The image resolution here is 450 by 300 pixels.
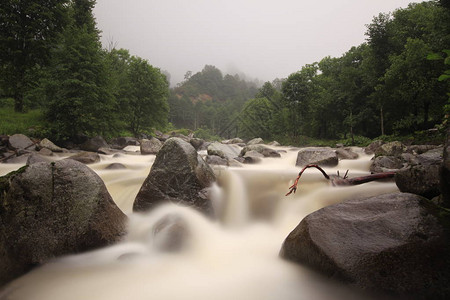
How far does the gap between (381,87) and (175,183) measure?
24.5 m

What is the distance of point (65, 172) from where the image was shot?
380 centimetres

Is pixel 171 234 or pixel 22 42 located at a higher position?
pixel 22 42

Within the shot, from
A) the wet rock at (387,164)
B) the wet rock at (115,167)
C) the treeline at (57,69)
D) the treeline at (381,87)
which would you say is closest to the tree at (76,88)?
the treeline at (57,69)

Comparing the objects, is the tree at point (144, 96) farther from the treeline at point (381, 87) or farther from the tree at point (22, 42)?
the treeline at point (381, 87)

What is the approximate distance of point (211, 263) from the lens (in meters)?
3.72

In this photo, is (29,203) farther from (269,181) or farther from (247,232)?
(269,181)

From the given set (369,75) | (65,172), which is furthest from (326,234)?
(369,75)

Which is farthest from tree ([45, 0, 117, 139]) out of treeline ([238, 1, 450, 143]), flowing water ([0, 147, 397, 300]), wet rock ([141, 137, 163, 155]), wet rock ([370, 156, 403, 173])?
treeline ([238, 1, 450, 143])

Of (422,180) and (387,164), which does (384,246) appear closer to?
(422,180)

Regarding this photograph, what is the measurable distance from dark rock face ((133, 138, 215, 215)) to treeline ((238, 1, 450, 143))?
4.61 meters

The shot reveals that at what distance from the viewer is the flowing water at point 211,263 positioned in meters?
2.89

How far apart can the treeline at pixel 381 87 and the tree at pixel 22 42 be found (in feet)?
81.3

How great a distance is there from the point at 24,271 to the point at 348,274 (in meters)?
4.32

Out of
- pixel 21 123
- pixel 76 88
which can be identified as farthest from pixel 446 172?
pixel 21 123
